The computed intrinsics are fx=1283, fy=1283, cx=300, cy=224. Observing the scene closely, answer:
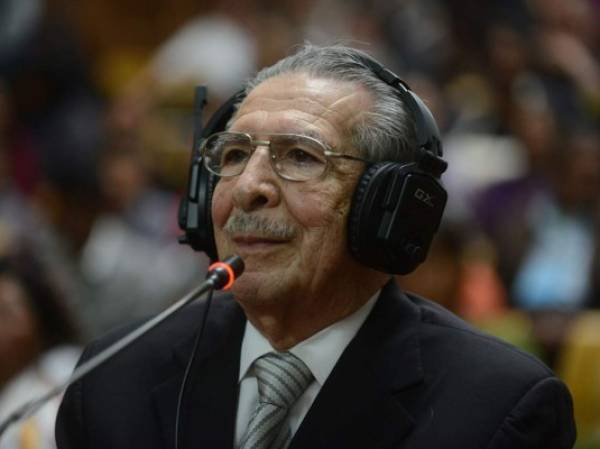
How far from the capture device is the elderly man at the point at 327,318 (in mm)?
2035

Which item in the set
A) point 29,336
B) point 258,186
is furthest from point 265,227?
point 29,336

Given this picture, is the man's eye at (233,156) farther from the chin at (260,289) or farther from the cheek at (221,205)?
the chin at (260,289)

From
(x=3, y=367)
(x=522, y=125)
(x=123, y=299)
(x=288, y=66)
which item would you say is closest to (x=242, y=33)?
(x=522, y=125)

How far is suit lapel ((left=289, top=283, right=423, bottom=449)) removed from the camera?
2055 millimetres

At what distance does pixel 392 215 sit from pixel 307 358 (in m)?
0.29

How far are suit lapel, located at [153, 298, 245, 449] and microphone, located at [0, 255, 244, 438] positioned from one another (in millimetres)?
314

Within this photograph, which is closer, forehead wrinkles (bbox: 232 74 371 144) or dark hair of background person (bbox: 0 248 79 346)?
forehead wrinkles (bbox: 232 74 371 144)

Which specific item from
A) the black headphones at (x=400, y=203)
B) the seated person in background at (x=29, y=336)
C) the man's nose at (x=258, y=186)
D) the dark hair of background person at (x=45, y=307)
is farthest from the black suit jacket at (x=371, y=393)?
the dark hair of background person at (x=45, y=307)

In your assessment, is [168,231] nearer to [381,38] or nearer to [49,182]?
[49,182]

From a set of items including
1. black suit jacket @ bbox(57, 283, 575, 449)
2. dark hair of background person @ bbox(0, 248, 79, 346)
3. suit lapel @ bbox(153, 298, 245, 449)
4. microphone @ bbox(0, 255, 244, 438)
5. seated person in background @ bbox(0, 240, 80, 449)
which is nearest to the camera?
microphone @ bbox(0, 255, 244, 438)

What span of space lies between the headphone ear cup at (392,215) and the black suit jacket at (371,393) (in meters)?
0.17

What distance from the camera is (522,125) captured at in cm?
552

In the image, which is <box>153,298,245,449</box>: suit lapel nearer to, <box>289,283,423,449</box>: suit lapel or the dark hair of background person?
<box>289,283,423,449</box>: suit lapel

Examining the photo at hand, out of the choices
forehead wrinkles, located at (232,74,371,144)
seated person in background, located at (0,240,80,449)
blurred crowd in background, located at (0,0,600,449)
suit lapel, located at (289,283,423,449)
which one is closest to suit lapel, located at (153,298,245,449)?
suit lapel, located at (289,283,423,449)
